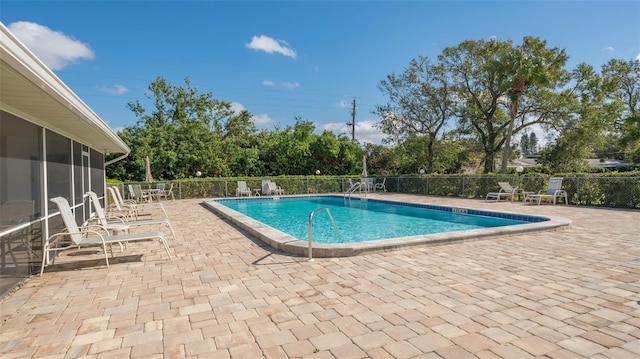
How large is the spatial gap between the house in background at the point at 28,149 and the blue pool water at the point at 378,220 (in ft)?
15.5

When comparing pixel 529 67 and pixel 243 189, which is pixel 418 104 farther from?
pixel 243 189

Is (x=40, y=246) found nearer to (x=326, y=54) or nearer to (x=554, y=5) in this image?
(x=554, y=5)

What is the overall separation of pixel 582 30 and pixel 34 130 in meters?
15.4

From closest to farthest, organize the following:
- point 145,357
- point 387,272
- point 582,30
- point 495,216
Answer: point 145,357
point 387,272
point 495,216
point 582,30

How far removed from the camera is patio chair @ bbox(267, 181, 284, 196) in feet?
59.2

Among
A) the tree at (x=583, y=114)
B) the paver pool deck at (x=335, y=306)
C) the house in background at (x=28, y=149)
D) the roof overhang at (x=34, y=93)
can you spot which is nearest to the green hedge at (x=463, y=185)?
the tree at (x=583, y=114)

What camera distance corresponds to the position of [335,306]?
3211 millimetres

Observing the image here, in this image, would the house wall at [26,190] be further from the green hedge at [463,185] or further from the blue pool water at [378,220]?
the green hedge at [463,185]

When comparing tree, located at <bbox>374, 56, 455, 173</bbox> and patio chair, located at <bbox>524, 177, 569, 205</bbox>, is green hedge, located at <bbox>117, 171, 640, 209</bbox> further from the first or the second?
tree, located at <bbox>374, 56, 455, 173</bbox>

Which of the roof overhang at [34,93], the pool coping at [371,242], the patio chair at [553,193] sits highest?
the roof overhang at [34,93]

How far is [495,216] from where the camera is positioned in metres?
9.96

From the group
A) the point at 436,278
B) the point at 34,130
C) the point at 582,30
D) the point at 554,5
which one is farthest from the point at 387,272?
the point at 582,30

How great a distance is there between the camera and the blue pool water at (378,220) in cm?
856

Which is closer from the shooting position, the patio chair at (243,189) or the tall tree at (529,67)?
the patio chair at (243,189)
